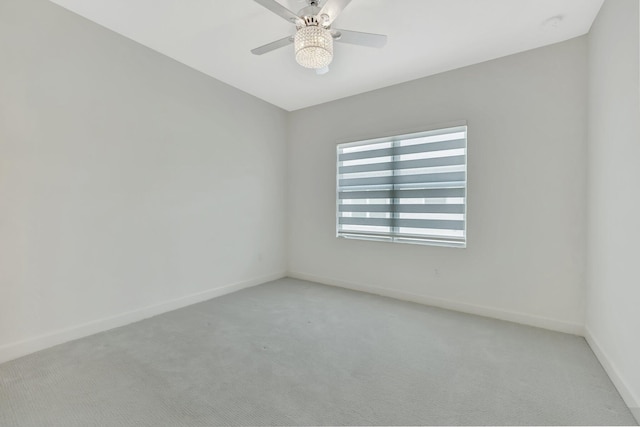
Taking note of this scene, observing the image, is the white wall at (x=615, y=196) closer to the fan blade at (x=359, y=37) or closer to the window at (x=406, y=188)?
the window at (x=406, y=188)

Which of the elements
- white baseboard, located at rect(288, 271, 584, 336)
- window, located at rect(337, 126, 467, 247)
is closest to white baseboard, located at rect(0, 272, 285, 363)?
white baseboard, located at rect(288, 271, 584, 336)

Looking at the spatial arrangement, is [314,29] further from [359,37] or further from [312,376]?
[312,376]

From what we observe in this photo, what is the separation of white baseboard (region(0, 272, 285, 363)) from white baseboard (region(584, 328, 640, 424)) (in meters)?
3.64

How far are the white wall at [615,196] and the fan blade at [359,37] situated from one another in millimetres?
1455

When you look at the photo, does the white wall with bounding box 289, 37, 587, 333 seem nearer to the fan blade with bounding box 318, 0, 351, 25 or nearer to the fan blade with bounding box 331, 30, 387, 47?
the fan blade with bounding box 331, 30, 387, 47

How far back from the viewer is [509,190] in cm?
279

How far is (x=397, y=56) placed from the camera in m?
2.87

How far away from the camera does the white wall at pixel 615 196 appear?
63.4 inches

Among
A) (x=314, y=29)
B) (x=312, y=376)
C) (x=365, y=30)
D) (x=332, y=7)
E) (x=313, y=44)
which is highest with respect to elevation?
(x=365, y=30)

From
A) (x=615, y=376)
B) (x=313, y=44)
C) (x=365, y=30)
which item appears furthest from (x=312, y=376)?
(x=365, y=30)

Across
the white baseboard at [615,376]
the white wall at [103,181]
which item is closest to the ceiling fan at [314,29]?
the white wall at [103,181]

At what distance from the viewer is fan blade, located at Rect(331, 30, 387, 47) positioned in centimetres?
200

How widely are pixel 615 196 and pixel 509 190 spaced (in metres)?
0.93

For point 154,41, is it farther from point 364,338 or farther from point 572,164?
point 572,164
